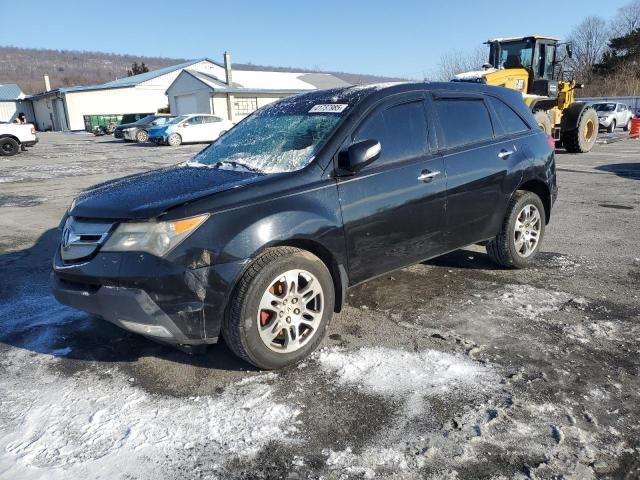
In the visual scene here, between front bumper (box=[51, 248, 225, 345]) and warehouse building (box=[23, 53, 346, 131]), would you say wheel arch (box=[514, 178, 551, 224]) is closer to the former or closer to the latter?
front bumper (box=[51, 248, 225, 345])

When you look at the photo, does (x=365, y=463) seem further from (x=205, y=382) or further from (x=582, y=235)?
(x=582, y=235)

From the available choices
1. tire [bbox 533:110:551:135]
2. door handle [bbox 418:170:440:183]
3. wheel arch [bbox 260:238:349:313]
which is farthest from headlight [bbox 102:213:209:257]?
tire [bbox 533:110:551:135]

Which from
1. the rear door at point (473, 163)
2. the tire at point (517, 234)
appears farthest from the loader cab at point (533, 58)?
the rear door at point (473, 163)

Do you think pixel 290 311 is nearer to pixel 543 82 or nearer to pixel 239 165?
pixel 239 165

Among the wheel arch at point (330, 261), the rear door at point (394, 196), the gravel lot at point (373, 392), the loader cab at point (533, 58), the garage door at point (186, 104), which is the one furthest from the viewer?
the garage door at point (186, 104)

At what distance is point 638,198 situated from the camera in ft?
27.7

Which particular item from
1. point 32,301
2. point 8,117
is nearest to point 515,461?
point 32,301

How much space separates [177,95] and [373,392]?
4576 cm

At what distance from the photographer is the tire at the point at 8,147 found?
808 inches

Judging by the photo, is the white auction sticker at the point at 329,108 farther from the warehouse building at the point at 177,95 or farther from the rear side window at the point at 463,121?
the warehouse building at the point at 177,95

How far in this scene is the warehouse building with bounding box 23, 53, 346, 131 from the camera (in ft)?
132

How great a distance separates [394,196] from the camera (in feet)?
12.1

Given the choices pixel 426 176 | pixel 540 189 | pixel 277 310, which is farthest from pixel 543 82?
pixel 277 310

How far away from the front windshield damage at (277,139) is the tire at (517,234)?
203 cm
